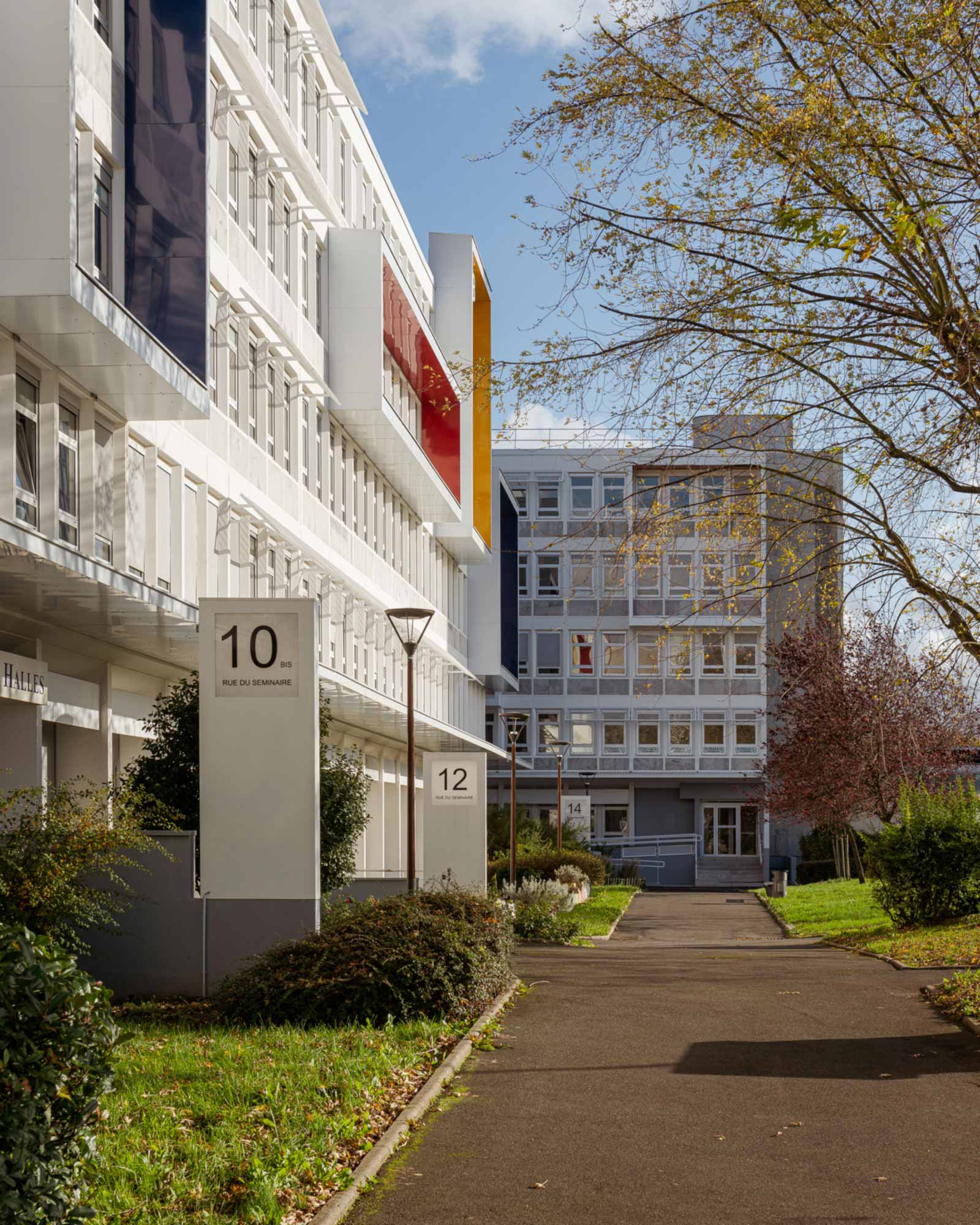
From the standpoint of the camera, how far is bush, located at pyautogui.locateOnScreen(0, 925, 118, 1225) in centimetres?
497

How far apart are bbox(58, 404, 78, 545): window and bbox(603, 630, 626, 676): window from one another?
49783 millimetres

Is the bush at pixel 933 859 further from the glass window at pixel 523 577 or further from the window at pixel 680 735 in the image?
the glass window at pixel 523 577

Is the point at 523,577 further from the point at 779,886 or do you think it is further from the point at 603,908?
the point at 603,908

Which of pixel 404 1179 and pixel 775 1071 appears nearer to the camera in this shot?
pixel 404 1179

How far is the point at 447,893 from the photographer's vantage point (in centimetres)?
1502

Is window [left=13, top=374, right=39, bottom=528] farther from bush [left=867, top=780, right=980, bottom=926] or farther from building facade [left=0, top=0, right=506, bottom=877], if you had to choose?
bush [left=867, top=780, right=980, bottom=926]

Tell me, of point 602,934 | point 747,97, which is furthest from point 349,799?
point 747,97

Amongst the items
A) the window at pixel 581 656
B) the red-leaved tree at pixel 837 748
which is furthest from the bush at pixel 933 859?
the window at pixel 581 656

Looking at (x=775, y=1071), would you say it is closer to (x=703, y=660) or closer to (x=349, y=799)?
(x=349, y=799)

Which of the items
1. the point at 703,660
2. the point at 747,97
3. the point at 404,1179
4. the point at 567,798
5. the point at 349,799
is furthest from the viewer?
the point at 703,660

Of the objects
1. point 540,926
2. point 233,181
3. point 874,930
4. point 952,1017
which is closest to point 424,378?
point 233,181

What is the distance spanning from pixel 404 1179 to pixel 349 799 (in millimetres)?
13018

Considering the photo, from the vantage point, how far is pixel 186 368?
18.0 meters

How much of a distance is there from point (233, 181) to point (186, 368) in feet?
24.4
